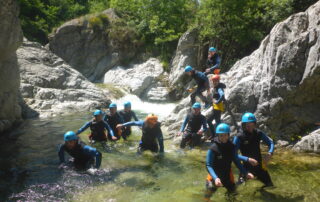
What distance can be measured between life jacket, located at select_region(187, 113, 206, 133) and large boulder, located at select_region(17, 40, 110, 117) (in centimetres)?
938

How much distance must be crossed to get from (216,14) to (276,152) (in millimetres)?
12348

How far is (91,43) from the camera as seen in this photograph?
30.0 meters

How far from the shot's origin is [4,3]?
9.67 meters

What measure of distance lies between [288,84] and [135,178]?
6332mm

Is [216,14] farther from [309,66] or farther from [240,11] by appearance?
[309,66]

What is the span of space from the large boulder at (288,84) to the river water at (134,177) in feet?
4.97

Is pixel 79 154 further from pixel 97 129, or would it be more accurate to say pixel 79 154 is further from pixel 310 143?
pixel 310 143

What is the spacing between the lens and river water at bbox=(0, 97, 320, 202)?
599 cm

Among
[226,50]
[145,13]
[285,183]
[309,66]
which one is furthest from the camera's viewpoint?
[145,13]

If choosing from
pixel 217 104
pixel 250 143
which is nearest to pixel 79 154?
pixel 250 143

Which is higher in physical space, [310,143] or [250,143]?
[250,143]

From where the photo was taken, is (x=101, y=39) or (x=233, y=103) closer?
(x=233, y=103)

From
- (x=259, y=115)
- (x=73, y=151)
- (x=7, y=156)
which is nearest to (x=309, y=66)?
(x=259, y=115)

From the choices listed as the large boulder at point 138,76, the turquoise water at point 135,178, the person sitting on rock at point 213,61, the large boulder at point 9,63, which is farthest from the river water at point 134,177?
the large boulder at point 138,76
